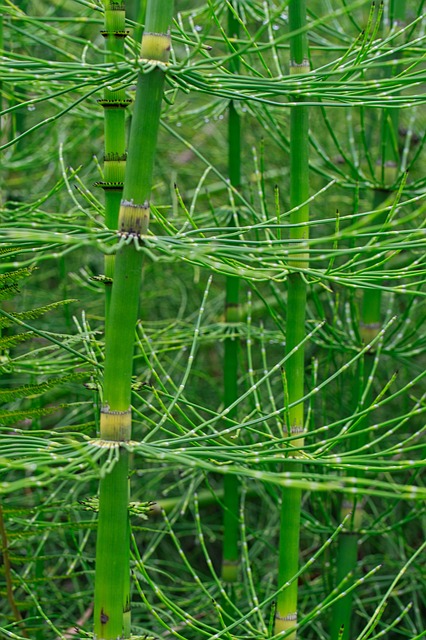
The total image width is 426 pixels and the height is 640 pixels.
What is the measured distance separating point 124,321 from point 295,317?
35cm

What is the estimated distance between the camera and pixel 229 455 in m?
0.86

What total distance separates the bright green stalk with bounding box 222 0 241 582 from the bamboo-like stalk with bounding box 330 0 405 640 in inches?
9.0

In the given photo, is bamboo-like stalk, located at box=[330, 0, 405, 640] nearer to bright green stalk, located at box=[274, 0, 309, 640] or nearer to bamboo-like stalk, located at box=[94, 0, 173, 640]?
bright green stalk, located at box=[274, 0, 309, 640]

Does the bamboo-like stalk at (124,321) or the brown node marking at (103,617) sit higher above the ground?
the bamboo-like stalk at (124,321)

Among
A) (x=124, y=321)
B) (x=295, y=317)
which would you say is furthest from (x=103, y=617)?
(x=295, y=317)

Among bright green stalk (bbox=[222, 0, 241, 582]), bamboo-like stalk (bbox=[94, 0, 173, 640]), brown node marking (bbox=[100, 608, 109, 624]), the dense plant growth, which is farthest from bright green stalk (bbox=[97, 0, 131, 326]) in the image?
bright green stalk (bbox=[222, 0, 241, 582])

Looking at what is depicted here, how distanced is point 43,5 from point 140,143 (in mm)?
2080

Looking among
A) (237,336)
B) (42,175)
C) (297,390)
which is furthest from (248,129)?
(297,390)

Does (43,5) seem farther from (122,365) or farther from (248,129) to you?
(122,365)

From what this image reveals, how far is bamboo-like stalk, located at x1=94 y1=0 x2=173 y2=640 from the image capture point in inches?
34.0

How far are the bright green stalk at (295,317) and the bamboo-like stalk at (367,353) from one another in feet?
1.18

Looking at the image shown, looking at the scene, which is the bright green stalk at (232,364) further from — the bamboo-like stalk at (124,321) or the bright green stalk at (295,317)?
the bamboo-like stalk at (124,321)

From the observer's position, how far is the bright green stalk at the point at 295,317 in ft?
3.70

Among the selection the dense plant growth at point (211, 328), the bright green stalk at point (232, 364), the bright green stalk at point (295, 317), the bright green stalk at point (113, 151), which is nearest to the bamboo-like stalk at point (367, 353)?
the dense plant growth at point (211, 328)
